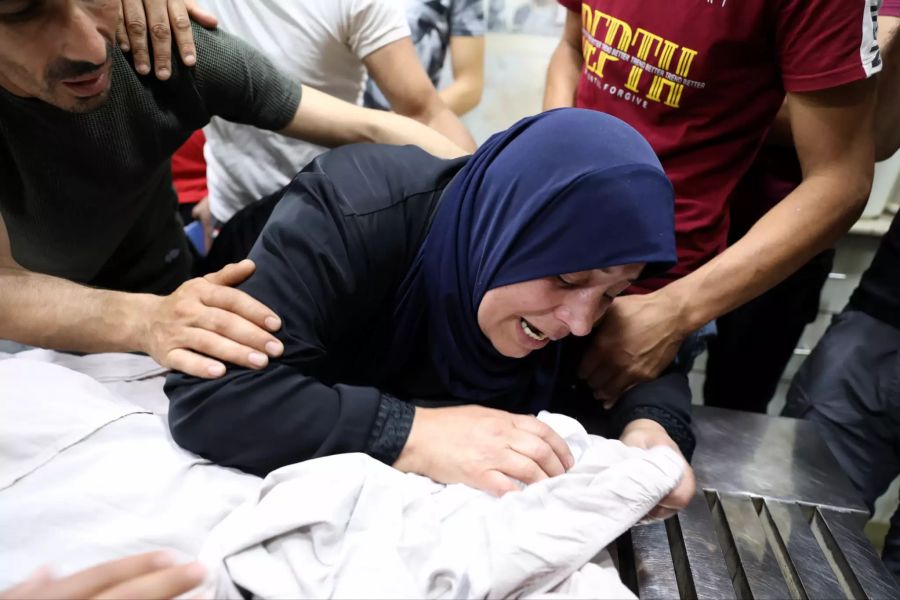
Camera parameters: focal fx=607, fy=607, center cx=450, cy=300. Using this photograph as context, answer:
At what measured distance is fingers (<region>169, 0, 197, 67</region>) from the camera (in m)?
0.92

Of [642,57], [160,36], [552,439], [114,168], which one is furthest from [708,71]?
[114,168]

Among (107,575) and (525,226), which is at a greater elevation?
(525,226)

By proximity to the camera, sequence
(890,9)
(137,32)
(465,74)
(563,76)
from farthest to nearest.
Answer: (465,74)
(563,76)
(890,9)
(137,32)

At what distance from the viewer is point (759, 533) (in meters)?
0.82

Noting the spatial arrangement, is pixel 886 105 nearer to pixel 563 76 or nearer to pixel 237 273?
pixel 563 76

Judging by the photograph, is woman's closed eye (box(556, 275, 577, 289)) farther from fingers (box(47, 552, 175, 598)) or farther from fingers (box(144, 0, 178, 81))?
fingers (box(144, 0, 178, 81))

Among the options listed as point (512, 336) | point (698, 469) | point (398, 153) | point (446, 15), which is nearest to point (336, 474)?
point (512, 336)

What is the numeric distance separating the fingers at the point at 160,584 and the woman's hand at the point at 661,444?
20.3 inches

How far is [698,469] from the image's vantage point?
3.08 feet

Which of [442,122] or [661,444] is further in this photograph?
[442,122]

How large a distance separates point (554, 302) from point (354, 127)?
534 millimetres

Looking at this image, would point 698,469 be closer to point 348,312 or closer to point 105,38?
point 348,312

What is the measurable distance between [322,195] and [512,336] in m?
0.30

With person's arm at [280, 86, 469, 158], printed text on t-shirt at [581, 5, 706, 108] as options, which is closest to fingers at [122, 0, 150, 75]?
person's arm at [280, 86, 469, 158]
